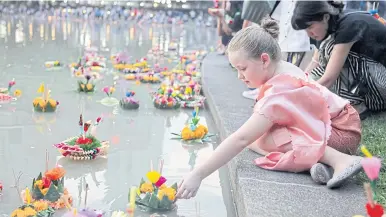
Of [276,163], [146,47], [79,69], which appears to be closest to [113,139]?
[276,163]

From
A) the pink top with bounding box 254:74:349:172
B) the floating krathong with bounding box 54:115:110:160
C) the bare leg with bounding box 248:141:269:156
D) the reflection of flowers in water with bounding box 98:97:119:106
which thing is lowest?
the reflection of flowers in water with bounding box 98:97:119:106

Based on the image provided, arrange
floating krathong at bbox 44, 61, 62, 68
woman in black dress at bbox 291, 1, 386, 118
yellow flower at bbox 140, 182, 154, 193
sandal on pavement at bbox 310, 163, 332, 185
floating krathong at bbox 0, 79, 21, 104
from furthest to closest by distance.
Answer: floating krathong at bbox 44, 61, 62, 68 < floating krathong at bbox 0, 79, 21, 104 < woman in black dress at bbox 291, 1, 386, 118 < yellow flower at bbox 140, 182, 154, 193 < sandal on pavement at bbox 310, 163, 332, 185

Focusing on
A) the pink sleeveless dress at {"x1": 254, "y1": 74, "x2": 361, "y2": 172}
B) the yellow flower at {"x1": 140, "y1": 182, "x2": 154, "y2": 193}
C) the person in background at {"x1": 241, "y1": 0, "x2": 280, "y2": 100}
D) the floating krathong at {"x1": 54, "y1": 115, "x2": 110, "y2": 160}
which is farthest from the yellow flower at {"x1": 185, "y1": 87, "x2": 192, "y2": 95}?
the yellow flower at {"x1": 140, "y1": 182, "x2": 154, "y2": 193}

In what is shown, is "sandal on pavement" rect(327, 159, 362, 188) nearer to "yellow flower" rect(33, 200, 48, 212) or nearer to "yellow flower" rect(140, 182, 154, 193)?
"yellow flower" rect(140, 182, 154, 193)

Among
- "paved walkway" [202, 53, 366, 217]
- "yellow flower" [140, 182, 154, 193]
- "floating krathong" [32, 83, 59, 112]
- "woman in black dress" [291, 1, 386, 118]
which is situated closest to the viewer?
"paved walkway" [202, 53, 366, 217]

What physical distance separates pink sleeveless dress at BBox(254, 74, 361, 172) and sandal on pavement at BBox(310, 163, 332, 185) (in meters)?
0.08

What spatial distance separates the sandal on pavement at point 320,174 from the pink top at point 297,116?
8 cm

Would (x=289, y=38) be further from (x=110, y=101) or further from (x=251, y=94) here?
(x=110, y=101)

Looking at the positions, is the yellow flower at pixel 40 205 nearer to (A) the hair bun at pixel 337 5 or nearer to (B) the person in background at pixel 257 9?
(A) the hair bun at pixel 337 5

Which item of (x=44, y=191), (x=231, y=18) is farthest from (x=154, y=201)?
(x=231, y=18)

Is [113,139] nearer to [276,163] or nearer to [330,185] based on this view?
[276,163]

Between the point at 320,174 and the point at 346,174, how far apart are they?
0.11 m

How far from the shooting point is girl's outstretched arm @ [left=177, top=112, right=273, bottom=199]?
6.04 feet

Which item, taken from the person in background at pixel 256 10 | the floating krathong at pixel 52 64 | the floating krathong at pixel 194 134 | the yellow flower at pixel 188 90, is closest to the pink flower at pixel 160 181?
the floating krathong at pixel 194 134
